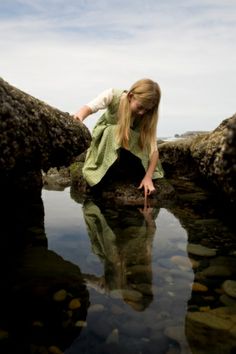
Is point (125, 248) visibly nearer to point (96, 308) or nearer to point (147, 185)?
point (96, 308)

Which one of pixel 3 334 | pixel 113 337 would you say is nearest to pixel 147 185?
pixel 113 337

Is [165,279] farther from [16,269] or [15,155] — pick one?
[15,155]

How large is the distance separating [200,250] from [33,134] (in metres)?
2.43

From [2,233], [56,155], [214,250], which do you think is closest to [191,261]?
[214,250]

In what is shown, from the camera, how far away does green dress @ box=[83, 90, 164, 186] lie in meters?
6.94

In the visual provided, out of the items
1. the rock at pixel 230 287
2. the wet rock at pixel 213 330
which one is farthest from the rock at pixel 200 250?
the wet rock at pixel 213 330

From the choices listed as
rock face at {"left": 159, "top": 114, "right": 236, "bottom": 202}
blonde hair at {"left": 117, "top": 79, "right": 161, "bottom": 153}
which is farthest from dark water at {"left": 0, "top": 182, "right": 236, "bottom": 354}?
blonde hair at {"left": 117, "top": 79, "right": 161, "bottom": 153}

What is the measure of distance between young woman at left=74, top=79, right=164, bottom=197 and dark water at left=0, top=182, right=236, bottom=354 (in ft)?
4.99

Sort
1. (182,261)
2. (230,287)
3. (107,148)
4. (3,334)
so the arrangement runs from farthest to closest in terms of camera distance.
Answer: (107,148) < (182,261) < (230,287) < (3,334)

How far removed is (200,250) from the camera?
4172mm

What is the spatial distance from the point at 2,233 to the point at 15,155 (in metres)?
0.96

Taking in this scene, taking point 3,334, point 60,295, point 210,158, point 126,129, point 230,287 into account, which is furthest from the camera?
point 126,129

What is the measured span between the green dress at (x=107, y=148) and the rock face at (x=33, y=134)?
83cm

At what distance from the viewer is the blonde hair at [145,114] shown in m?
6.47
